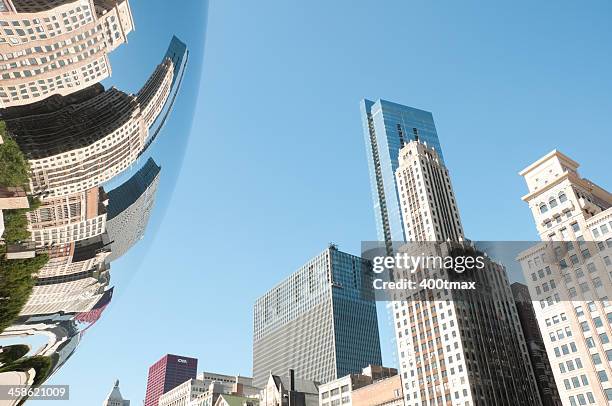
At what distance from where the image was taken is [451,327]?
102m

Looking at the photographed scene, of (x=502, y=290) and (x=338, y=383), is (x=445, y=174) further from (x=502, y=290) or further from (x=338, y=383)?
(x=338, y=383)

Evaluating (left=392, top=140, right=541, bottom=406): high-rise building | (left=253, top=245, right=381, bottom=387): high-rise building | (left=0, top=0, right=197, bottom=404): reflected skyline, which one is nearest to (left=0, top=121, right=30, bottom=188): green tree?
(left=0, top=0, right=197, bottom=404): reflected skyline

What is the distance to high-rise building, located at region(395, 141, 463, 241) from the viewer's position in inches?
4852

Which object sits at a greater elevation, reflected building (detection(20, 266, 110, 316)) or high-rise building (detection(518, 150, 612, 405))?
high-rise building (detection(518, 150, 612, 405))

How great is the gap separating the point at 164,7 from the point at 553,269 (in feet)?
315

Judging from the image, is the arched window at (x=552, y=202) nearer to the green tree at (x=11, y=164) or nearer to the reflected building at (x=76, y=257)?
the reflected building at (x=76, y=257)

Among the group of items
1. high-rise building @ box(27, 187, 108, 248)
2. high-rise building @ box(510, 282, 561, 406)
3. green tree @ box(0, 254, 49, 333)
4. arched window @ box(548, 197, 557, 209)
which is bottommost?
green tree @ box(0, 254, 49, 333)

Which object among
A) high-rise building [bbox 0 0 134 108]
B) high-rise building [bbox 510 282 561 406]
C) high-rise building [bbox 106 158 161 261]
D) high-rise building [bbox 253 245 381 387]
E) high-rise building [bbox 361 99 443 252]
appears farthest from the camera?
high-rise building [bbox 253 245 381 387]

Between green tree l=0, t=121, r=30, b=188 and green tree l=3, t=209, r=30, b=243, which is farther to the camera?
green tree l=3, t=209, r=30, b=243

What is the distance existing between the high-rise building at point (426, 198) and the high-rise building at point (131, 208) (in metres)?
120

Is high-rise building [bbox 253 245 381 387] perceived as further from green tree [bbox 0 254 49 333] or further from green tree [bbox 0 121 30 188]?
green tree [bbox 0 121 30 188]

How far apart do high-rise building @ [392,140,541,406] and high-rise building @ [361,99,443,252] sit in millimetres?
42453

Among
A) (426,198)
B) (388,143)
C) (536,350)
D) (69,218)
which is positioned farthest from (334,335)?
(69,218)

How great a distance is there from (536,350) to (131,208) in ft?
433
